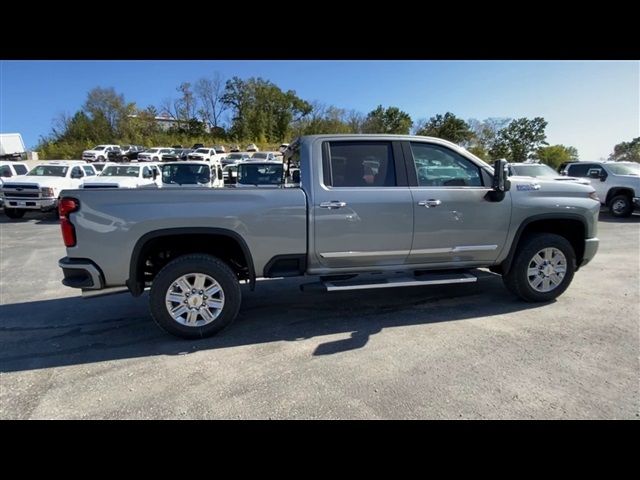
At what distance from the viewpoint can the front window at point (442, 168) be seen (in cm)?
400

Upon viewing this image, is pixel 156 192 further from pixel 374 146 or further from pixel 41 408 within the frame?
pixel 374 146

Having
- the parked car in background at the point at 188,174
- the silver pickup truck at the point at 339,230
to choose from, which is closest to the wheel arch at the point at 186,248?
the silver pickup truck at the point at 339,230

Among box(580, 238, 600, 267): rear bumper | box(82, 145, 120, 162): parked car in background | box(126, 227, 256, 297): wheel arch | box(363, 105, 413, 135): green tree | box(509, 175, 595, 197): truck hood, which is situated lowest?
box(580, 238, 600, 267): rear bumper

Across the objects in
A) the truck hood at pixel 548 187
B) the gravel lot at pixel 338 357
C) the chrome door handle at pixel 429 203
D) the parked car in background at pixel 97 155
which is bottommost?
the gravel lot at pixel 338 357

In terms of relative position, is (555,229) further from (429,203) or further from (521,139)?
(521,139)

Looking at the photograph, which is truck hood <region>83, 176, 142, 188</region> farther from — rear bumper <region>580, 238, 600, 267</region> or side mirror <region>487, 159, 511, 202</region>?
rear bumper <region>580, 238, 600, 267</region>

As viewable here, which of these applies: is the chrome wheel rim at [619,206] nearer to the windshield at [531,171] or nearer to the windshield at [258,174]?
the windshield at [531,171]

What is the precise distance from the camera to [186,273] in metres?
3.45

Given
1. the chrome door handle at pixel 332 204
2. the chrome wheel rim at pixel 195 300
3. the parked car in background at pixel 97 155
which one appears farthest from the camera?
the parked car in background at pixel 97 155

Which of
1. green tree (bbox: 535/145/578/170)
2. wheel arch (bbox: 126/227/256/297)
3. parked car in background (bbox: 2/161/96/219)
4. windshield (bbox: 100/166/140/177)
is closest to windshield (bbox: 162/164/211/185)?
windshield (bbox: 100/166/140/177)

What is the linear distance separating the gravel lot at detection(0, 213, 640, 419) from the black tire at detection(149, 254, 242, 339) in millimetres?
148

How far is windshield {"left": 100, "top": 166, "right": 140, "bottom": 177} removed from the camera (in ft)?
42.9

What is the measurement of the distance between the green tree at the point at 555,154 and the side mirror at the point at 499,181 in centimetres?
4024

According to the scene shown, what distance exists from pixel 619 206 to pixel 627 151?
40.4 metres
